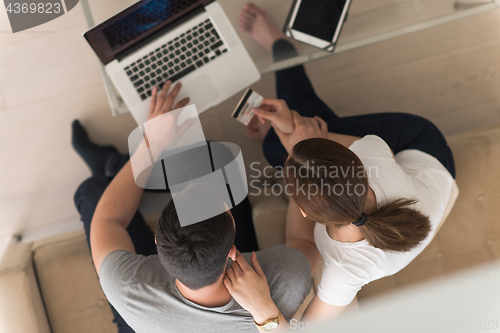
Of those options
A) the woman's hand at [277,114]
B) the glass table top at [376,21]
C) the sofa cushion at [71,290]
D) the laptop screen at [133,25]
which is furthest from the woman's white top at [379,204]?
the sofa cushion at [71,290]

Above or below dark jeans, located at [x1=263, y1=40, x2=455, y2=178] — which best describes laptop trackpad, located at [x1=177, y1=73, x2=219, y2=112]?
above

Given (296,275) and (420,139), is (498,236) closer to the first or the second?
(420,139)

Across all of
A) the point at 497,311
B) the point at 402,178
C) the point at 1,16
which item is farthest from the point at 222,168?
the point at 1,16

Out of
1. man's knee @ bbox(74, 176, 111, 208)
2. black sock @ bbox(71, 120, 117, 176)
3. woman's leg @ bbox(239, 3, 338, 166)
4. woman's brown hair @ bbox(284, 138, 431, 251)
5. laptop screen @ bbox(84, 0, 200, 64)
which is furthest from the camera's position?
black sock @ bbox(71, 120, 117, 176)

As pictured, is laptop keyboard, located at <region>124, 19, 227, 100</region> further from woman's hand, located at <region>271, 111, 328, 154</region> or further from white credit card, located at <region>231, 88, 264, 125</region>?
woman's hand, located at <region>271, 111, 328, 154</region>

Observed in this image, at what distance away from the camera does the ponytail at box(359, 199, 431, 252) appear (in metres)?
0.78

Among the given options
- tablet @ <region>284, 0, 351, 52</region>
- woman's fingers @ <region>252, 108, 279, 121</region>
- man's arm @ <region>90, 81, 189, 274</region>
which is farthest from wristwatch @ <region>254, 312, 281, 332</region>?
tablet @ <region>284, 0, 351, 52</region>

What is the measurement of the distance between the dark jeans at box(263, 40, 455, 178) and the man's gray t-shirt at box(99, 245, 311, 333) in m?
0.41

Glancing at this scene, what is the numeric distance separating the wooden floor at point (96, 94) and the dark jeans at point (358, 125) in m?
0.18

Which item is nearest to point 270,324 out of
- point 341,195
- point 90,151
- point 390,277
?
point 341,195

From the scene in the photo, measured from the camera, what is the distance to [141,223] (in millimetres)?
1183

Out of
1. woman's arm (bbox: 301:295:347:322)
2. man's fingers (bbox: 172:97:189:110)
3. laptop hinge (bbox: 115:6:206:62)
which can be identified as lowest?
woman's arm (bbox: 301:295:347:322)

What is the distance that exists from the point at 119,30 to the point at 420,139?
104 cm

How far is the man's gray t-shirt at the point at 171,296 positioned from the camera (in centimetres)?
88
